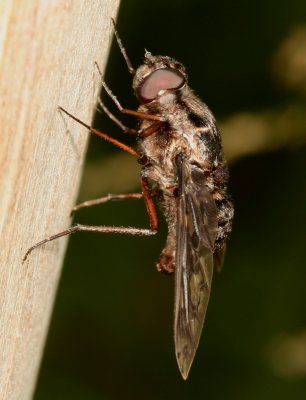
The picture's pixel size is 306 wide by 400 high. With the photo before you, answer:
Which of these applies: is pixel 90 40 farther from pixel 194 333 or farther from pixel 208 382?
pixel 208 382

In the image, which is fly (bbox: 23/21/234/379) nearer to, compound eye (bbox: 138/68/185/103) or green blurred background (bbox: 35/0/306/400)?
compound eye (bbox: 138/68/185/103)

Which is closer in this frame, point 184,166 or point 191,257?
point 191,257

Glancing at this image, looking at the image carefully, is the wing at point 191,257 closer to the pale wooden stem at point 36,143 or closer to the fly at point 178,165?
the fly at point 178,165

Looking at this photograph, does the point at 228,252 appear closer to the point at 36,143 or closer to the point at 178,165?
the point at 178,165

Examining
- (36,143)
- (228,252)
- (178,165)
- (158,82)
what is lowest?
(36,143)

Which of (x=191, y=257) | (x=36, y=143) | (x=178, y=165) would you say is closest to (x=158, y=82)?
(x=178, y=165)

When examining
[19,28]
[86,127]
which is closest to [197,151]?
[86,127]

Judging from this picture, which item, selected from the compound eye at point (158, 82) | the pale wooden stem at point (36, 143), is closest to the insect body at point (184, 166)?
the compound eye at point (158, 82)

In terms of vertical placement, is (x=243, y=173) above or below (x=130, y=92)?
below
